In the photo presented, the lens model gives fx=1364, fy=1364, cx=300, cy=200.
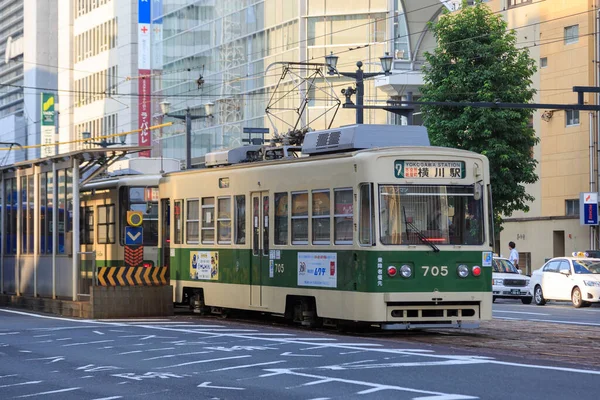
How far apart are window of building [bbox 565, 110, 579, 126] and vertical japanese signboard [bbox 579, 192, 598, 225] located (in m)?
5.00

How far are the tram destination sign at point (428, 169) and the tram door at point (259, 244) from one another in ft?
11.8

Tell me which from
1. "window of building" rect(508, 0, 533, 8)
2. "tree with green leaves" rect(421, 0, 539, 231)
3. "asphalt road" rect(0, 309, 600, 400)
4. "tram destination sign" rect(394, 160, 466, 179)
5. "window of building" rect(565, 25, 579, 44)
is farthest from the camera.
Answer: "window of building" rect(508, 0, 533, 8)

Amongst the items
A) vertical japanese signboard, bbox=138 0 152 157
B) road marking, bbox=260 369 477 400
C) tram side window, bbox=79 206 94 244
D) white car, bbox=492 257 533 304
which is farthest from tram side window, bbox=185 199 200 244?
vertical japanese signboard, bbox=138 0 152 157

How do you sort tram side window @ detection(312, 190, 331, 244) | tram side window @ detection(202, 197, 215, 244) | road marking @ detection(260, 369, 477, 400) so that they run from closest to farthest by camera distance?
1. road marking @ detection(260, 369, 477, 400)
2. tram side window @ detection(312, 190, 331, 244)
3. tram side window @ detection(202, 197, 215, 244)

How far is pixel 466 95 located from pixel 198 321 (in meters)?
20.9

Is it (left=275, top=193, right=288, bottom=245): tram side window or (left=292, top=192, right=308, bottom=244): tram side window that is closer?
(left=292, top=192, right=308, bottom=244): tram side window

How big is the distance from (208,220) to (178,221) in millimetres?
1483

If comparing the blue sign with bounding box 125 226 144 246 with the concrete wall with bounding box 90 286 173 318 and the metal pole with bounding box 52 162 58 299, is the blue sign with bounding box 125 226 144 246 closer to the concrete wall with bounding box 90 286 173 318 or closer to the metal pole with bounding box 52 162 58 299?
the metal pole with bounding box 52 162 58 299

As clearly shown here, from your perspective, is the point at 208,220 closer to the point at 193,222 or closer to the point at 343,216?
the point at 193,222

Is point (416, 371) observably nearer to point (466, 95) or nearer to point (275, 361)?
point (275, 361)

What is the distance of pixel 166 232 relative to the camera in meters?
28.0

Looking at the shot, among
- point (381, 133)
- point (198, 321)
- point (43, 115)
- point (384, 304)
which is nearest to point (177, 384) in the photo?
point (384, 304)

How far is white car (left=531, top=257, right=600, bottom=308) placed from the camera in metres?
35.7

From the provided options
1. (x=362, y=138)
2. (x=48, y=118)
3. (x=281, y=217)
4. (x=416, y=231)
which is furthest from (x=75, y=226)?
(x=48, y=118)
